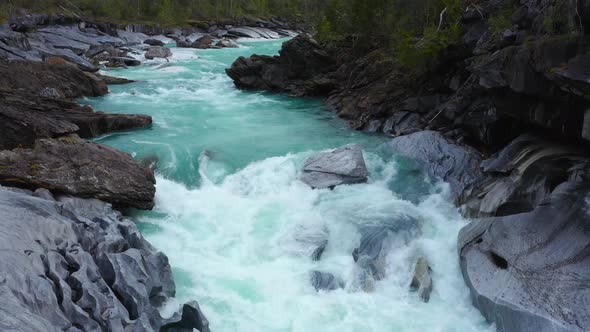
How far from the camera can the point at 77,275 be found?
6699 millimetres

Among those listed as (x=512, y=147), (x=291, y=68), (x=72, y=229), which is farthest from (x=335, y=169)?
(x=291, y=68)

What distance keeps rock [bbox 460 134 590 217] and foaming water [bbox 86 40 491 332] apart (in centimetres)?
78

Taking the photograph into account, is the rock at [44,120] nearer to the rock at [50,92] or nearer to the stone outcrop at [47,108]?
the stone outcrop at [47,108]

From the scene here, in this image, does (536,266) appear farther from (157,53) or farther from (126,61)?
(157,53)

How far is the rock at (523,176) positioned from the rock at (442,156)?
39.8 inches

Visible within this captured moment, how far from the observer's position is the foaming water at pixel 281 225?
27.7ft

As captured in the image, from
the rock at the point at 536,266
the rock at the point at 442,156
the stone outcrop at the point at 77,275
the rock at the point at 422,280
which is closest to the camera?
the stone outcrop at the point at 77,275

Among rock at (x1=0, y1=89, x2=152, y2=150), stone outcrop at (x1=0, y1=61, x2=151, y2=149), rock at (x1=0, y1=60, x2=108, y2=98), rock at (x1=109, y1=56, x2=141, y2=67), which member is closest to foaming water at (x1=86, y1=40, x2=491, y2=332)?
rock at (x1=0, y1=89, x2=152, y2=150)

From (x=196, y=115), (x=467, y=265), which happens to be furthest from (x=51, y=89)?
(x=467, y=265)

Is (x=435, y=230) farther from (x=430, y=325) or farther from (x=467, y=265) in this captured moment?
(x=430, y=325)

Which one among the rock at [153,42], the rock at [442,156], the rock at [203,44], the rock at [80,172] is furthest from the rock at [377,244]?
the rock at [153,42]

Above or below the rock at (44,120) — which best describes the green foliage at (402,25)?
Answer: above

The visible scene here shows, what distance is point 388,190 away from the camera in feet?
42.9

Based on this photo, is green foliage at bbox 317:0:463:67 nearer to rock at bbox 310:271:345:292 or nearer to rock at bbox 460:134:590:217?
rock at bbox 460:134:590:217
